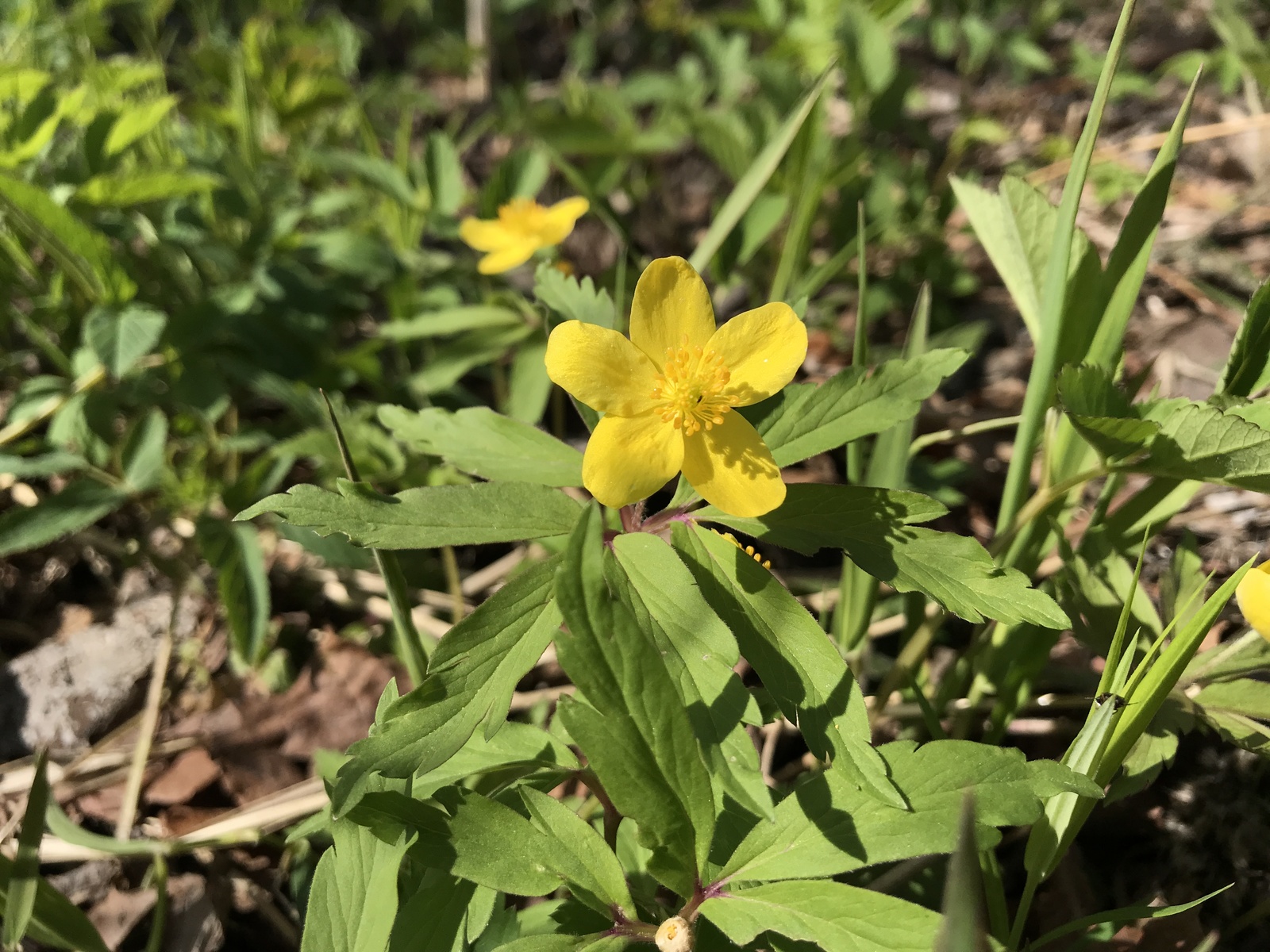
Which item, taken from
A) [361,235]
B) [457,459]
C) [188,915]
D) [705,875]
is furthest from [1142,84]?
[188,915]

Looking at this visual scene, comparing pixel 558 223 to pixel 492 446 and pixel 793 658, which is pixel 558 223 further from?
pixel 793 658

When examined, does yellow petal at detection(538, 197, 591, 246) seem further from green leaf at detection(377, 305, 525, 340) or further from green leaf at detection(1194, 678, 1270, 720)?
green leaf at detection(1194, 678, 1270, 720)

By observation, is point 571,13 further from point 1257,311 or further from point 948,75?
point 1257,311

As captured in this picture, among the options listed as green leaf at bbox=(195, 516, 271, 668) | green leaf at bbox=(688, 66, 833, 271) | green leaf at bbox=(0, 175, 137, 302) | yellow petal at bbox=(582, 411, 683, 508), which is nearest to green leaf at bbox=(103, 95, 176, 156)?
green leaf at bbox=(0, 175, 137, 302)

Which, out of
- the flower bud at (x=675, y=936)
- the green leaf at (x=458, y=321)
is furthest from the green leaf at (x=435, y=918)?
the green leaf at (x=458, y=321)

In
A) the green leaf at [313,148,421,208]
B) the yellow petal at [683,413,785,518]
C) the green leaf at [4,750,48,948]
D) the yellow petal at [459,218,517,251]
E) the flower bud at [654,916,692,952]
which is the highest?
the green leaf at [313,148,421,208]

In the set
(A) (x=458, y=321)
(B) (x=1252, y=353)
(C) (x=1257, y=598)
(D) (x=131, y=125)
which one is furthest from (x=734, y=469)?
(D) (x=131, y=125)

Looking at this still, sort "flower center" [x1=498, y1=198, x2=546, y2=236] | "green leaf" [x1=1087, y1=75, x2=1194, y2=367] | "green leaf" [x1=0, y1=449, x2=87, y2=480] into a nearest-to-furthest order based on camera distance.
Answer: "green leaf" [x1=1087, y1=75, x2=1194, y2=367] < "green leaf" [x1=0, y1=449, x2=87, y2=480] < "flower center" [x1=498, y1=198, x2=546, y2=236]
